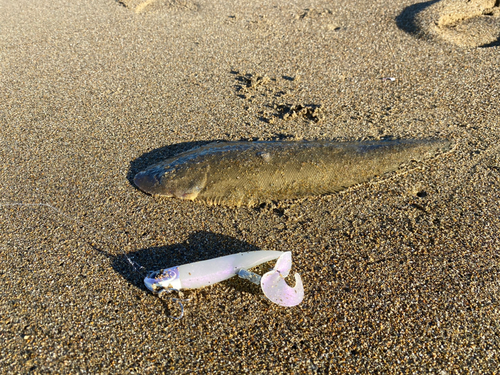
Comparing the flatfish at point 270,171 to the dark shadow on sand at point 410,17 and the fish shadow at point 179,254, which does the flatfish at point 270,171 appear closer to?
the fish shadow at point 179,254

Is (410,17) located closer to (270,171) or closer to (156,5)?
(270,171)

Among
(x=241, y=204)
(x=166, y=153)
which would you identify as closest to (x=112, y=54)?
(x=166, y=153)

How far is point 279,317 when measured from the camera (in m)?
2.72

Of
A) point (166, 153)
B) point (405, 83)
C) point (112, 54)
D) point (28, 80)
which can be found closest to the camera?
point (166, 153)

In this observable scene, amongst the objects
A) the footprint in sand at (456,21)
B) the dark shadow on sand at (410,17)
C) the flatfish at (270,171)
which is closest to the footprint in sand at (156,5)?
the dark shadow on sand at (410,17)

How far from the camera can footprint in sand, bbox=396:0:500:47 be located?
597cm

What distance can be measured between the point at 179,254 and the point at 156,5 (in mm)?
6106

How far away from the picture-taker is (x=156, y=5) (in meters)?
7.39

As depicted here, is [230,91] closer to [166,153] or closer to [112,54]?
[166,153]

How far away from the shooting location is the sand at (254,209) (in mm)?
2568

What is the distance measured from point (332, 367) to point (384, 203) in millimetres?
1758

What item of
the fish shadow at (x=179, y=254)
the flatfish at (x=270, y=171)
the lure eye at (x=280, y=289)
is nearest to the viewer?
the lure eye at (x=280, y=289)

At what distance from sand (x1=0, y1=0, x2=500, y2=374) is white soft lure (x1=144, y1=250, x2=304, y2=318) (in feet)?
0.38

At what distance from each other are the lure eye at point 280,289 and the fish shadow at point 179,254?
298mm
